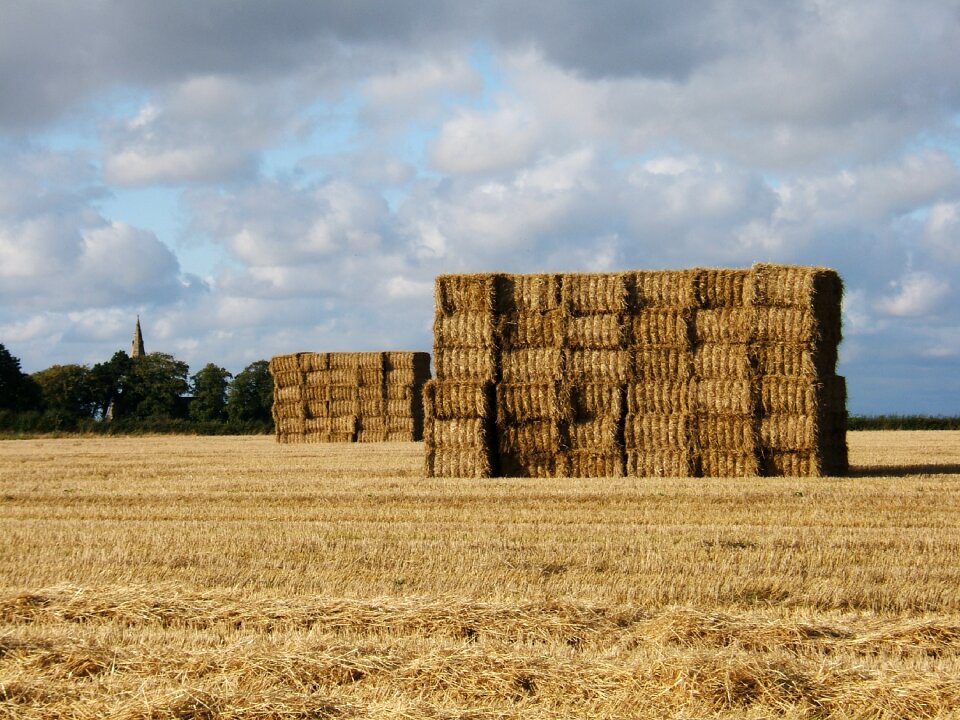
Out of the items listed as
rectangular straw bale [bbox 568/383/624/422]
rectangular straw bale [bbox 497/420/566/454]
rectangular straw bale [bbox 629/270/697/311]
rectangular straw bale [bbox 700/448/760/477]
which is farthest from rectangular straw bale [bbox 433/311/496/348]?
rectangular straw bale [bbox 700/448/760/477]

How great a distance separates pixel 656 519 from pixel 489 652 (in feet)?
20.8

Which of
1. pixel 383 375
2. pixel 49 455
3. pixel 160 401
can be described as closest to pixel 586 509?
pixel 49 455

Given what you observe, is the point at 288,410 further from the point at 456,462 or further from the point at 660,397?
the point at 660,397

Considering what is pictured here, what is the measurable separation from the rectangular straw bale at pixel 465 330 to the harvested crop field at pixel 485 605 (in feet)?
13.6

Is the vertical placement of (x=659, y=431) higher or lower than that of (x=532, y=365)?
lower

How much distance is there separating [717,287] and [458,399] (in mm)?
4458

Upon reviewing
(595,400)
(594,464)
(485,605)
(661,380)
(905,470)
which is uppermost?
(661,380)

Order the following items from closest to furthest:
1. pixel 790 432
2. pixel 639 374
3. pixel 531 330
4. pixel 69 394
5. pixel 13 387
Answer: pixel 790 432 → pixel 639 374 → pixel 531 330 → pixel 13 387 → pixel 69 394

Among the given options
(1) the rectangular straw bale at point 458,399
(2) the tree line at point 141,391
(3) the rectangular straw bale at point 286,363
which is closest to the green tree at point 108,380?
→ (2) the tree line at point 141,391

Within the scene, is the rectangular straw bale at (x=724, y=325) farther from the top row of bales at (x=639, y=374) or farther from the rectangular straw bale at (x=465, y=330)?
the rectangular straw bale at (x=465, y=330)

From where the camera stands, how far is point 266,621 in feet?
22.2

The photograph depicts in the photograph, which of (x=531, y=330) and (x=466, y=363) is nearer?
(x=531, y=330)

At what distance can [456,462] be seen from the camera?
18.2 metres

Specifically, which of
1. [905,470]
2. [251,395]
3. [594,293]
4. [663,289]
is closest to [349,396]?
[594,293]
